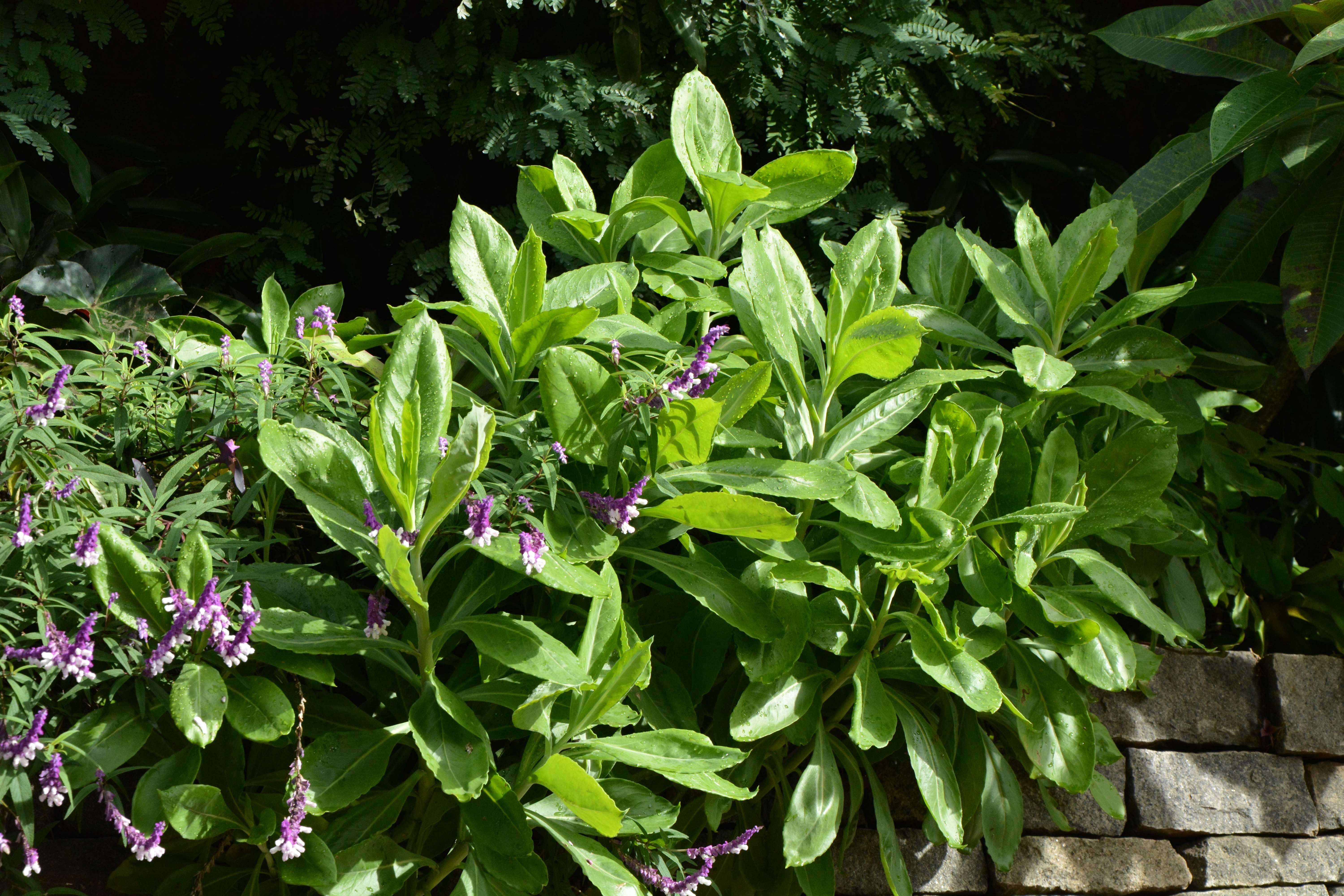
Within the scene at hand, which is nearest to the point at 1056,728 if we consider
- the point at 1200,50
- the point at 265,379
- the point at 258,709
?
the point at 258,709

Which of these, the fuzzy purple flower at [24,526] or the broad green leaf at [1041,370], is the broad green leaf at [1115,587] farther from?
the fuzzy purple flower at [24,526]

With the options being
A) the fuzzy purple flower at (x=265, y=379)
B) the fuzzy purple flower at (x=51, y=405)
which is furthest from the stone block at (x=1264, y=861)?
the fuzzy purple flower at (x=51, y=405)

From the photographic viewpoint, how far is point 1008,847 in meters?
1.80

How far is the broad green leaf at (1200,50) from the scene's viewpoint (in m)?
2.39

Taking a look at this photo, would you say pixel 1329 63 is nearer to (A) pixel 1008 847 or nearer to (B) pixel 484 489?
(A) pixel 1008 847

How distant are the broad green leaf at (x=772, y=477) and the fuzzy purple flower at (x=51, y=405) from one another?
2.42 ft

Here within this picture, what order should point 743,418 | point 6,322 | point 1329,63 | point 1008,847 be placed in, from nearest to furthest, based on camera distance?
point 6,322 < point 743,418 < point 1008,847 < point 1329,63

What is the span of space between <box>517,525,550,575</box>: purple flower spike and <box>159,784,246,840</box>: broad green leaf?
459mm

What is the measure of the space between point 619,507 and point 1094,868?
4.82 feet

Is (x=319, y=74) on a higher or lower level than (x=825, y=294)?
higher

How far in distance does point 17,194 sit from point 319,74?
0.68 m

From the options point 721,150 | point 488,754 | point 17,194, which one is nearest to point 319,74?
point 17,194

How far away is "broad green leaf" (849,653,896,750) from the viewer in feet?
4.82

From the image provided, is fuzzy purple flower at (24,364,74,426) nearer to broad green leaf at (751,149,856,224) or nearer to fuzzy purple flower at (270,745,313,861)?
fuzzy purple flower at (270,745,313,861)
